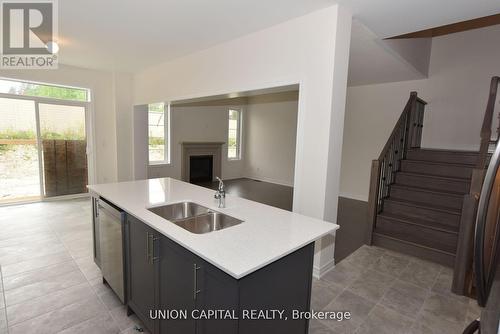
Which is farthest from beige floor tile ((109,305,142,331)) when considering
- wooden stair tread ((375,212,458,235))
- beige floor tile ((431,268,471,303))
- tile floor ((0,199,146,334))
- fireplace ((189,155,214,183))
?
fireplace ((189,155,214,183))

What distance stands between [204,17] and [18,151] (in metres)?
4.56

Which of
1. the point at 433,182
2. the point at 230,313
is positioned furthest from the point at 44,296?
the point at 433,182

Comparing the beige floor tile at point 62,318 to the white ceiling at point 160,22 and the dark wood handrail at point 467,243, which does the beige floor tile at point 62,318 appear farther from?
the dark wood handrail at point 467,243

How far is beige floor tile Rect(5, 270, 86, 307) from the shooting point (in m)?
2.31

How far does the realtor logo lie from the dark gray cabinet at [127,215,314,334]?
2716 millimetres

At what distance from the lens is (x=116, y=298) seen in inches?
92.5

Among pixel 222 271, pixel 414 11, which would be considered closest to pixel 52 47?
pixel 222 271

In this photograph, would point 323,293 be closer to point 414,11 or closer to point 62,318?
point 62,318

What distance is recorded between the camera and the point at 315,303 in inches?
92.2

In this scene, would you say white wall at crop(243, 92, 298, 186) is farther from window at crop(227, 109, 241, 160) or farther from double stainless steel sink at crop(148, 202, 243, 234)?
A: double stainless steel sink at crop(148, 202, 243, 234)

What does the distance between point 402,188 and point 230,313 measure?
143 inches

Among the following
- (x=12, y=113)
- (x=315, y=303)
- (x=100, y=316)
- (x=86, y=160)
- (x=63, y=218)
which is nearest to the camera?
(x=100, y=316)

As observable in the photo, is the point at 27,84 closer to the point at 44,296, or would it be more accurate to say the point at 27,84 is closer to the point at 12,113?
the point at 12,113

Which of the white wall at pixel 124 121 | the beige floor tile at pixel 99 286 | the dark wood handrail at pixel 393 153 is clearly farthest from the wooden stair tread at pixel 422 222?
the white wall at pixel 124 121
